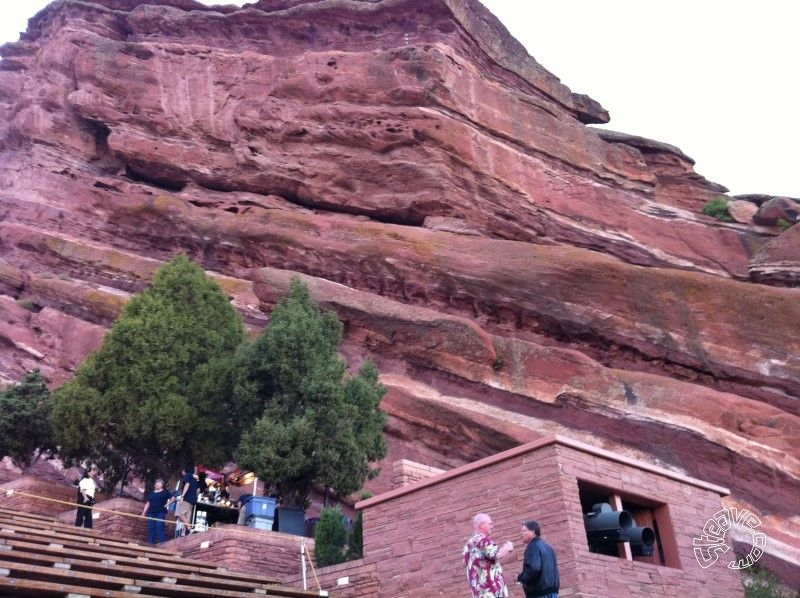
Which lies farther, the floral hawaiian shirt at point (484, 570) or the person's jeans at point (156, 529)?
the person's jeans at point (156, 529)

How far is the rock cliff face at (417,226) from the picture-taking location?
20.5 metres

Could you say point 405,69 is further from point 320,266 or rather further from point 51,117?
point 51,117

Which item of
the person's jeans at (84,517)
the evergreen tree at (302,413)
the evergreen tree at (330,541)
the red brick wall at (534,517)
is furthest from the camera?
the evergreen tree at (302,413)

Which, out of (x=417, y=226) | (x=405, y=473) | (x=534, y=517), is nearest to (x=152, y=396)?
(x=405, y=473)

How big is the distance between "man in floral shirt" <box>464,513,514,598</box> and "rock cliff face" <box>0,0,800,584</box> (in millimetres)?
11888

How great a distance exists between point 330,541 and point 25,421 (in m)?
9.12

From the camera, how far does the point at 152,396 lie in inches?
629

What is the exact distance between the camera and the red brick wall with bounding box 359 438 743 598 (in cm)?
935

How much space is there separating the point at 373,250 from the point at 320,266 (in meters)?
1.92

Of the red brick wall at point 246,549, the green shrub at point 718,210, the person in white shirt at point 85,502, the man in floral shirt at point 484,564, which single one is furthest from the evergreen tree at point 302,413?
the green shrub at point 718,210

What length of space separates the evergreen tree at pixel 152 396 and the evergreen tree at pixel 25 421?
4.95 ft

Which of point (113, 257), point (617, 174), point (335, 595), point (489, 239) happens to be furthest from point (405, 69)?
point (335, 595)

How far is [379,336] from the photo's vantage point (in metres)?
22.8

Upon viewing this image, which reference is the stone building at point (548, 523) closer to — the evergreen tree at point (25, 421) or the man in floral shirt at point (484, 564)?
the man in floral shirt at point (484, 564)
